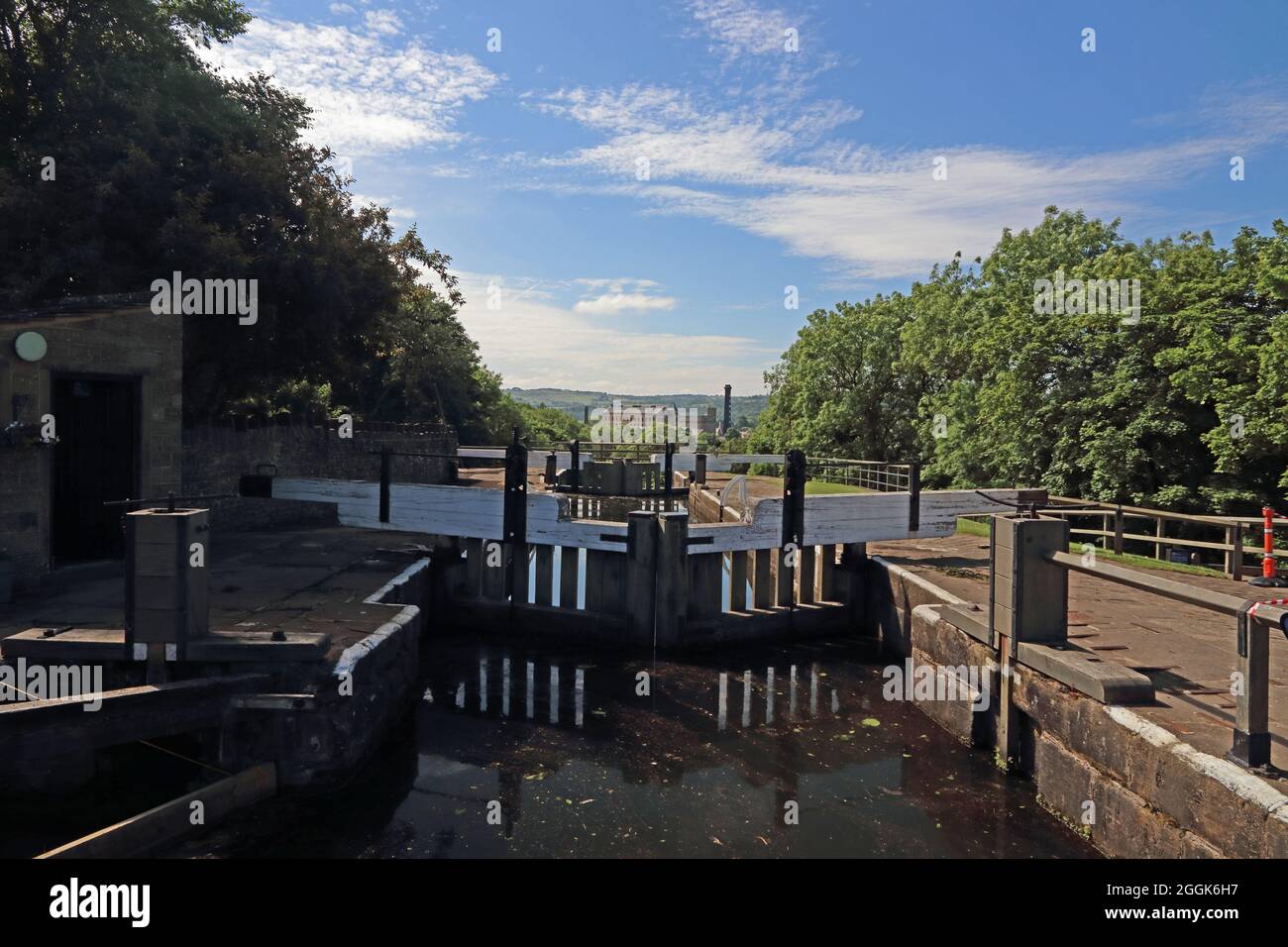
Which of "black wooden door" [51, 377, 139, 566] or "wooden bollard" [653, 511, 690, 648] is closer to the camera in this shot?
"black wooden door" [51, 377, 139, 566]

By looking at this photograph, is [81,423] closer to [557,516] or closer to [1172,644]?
[557,516]

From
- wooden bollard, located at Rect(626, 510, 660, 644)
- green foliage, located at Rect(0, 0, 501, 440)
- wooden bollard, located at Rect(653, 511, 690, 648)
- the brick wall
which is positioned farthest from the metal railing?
the brick wall

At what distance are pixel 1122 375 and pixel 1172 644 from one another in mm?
9913

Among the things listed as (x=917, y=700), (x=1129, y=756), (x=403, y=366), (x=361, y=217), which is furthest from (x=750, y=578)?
(x=403, y=366)

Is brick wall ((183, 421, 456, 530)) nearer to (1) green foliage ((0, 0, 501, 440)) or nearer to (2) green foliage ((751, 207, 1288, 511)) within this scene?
(1) green foliage ((0, 0, 501, 440))

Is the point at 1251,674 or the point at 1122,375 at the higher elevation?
the point at 1122,375

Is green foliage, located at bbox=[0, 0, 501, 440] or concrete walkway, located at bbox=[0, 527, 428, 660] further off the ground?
green foliage, located at bbox=[0, 0, 501, 440]

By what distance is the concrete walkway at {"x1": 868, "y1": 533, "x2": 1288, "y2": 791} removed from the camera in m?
5.39

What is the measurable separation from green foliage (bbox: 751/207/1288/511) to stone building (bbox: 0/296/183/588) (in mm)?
16520

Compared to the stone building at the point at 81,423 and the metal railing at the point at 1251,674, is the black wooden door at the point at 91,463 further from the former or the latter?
the metal railing at the point at 1251,674

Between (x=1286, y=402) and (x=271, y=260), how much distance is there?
674 inches

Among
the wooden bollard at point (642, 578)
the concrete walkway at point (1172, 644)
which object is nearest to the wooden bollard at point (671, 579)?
the wooden bollard at point (642, 578)

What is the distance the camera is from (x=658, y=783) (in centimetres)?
694

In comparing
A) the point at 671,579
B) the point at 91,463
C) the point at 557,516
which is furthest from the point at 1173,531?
the point at 91,463
